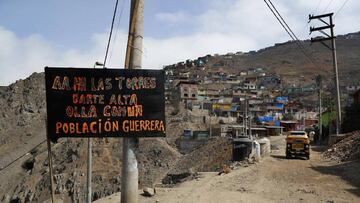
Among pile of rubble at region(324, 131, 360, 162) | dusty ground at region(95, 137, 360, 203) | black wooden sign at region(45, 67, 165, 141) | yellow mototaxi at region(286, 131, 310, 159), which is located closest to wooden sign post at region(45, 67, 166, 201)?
black wooden sign at region(45, 67, 165, 141)

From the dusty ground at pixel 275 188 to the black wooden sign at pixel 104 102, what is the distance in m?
6.05

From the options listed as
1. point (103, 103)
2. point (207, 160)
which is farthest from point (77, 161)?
point (103, 103)

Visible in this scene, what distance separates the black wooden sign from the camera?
754 centimetres

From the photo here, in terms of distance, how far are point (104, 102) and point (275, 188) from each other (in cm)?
967

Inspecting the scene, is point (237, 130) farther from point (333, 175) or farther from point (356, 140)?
point (333, 175)

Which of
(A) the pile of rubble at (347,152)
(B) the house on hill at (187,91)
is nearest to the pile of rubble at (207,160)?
(A) the pile of rubble at (347,152)

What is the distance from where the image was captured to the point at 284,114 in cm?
10319

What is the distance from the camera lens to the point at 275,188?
15.2 m

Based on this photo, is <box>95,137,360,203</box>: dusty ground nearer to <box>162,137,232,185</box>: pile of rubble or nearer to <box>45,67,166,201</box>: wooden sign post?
<box>45,67,166,201</box>: wooden sign post

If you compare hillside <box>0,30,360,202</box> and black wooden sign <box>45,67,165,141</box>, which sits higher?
black wooden sign <box>45,67,165,141</box>

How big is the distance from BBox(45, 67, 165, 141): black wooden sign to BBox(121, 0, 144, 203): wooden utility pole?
22 cm

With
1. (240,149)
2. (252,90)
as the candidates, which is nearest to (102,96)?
(240,149)

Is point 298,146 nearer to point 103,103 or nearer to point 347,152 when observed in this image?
point 347,152

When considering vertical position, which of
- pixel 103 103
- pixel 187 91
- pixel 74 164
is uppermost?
pixel 187 91
